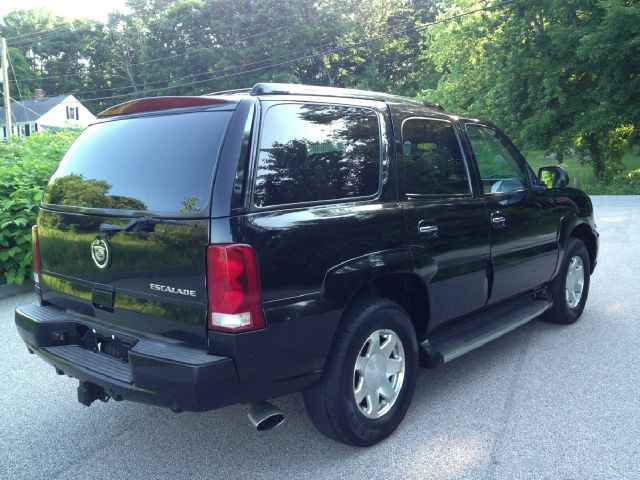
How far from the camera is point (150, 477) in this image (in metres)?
3.10

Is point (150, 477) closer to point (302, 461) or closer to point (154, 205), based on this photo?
point (302, 461)

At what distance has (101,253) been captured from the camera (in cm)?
308

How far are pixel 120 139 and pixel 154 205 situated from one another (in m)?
0.66

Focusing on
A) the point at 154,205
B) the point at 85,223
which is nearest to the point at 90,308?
the point at 85,223

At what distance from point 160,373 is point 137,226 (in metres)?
0.73

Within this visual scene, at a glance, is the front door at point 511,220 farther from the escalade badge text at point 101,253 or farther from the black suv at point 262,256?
the escalade badge text at point 101,253

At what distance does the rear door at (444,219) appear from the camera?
364cm

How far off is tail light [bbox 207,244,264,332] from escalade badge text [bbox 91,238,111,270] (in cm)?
70

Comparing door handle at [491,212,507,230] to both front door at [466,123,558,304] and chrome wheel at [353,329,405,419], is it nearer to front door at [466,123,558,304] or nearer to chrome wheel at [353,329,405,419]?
front door at [466,123,558,304]

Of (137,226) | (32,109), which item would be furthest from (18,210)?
(32,109)

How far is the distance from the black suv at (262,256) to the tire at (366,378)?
0.01 meters

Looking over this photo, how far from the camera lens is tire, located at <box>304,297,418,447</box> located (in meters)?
3.08

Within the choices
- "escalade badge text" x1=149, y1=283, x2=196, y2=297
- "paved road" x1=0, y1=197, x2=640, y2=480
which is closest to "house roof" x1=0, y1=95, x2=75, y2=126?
"paved road" x1=0, y1=197, x2=640, y2=480

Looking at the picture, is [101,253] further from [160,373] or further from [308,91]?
[308,91]
